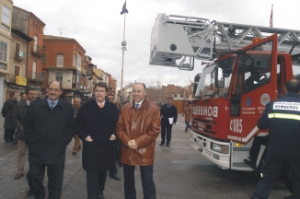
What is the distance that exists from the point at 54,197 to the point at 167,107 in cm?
693

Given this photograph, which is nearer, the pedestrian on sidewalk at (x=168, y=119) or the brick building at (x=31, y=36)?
the pedestrian on sidewalk at (x=168, y=119)

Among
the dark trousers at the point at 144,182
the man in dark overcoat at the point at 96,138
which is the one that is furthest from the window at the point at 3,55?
the dark trousers at the point at 144,182

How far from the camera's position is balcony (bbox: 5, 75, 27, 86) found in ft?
87.3

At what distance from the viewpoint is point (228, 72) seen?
17.7 ft

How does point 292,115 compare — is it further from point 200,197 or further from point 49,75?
point 49,75

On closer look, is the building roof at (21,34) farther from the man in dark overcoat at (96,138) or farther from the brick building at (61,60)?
the man in dark overcoat at (96,138)

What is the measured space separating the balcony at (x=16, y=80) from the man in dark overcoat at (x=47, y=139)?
25.9 meters

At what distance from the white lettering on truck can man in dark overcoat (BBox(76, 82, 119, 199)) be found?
2491mm

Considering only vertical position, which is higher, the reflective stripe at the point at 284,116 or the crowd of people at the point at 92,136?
the reflective stripe at the point at 284,116

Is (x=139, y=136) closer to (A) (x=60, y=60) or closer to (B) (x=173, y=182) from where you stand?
(B) (x=173, y=182)

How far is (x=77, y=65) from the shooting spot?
45.7 meters

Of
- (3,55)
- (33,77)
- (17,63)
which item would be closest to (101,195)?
(3,55)

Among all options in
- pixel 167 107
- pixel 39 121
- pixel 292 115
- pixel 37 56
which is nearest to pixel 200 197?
pixel 292 115

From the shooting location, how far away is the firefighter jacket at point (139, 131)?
143 inches
